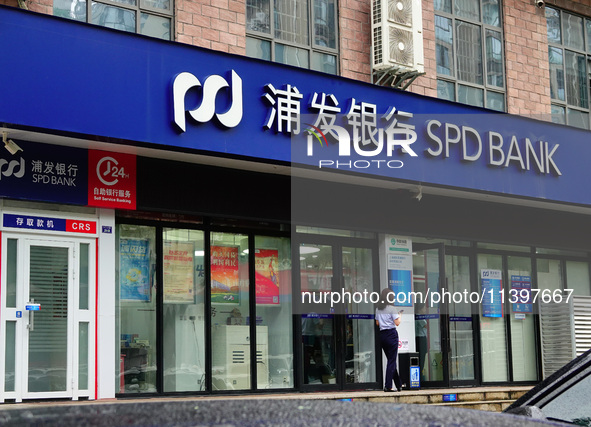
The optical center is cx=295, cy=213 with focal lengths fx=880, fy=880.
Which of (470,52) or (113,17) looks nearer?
(113,17)

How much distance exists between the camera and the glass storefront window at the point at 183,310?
40.4 feet

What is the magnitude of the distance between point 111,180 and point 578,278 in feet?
33.3

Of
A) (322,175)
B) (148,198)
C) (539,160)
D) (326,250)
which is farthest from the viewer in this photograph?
(539,160)

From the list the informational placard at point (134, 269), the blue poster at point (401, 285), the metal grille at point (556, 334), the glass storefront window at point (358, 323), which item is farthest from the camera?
the metal grille at point (556, 334)

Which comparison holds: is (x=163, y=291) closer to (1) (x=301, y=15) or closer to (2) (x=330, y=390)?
(2) (x=330, y=390)

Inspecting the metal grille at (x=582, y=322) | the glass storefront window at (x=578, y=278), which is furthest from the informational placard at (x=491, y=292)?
the glass storefront window at (x=578, y=278)

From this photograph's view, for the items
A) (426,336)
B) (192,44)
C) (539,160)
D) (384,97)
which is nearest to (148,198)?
(192,44)

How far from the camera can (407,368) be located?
47.5 feet

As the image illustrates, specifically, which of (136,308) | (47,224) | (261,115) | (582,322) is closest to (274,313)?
(136,308)

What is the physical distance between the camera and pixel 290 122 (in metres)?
A: 12.3

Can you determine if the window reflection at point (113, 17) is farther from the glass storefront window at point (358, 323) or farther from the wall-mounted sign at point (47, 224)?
the glass storefront window at point (358, 323)

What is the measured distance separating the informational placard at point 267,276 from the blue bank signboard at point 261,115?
1808 millimetres

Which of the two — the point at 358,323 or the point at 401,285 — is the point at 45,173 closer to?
the point at 358,323

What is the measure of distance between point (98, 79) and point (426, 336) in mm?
7562
